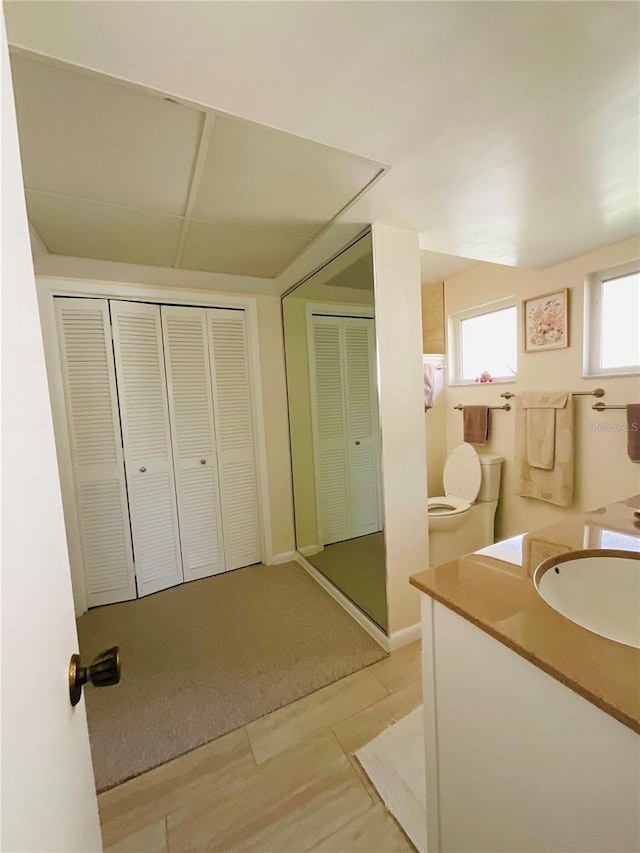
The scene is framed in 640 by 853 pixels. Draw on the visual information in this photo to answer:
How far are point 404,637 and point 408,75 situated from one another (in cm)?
221

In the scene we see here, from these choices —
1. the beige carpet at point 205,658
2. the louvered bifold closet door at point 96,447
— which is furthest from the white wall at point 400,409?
the louvered bifold closet door at point 96,447

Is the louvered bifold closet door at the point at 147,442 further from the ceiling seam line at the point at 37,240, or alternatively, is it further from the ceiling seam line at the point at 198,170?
the ceiling seam line at the point at 198,170

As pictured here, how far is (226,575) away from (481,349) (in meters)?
2.68

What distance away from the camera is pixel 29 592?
1.38ft

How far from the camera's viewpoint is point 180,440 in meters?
2.35

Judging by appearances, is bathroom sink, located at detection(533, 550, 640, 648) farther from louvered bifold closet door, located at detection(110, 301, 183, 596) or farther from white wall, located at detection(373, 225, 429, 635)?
louvered bifold closet door, located at detection(110, 301, 183, 596)

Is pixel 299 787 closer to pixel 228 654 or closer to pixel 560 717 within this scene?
pixel 228 654

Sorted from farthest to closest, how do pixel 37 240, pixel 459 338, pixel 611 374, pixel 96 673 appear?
pixel 459 338 → pixel 611 374 → pixel 37 240 → pixel 96 673

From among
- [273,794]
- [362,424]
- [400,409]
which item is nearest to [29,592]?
[273,794]

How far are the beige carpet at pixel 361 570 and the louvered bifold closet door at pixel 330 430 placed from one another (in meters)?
0.11

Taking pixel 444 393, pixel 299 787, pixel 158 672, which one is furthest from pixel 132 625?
pixel 444 393

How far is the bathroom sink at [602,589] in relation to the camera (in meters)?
0.90

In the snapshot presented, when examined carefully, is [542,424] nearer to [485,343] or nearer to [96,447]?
[485,343]

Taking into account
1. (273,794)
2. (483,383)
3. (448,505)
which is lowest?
(273,794)
